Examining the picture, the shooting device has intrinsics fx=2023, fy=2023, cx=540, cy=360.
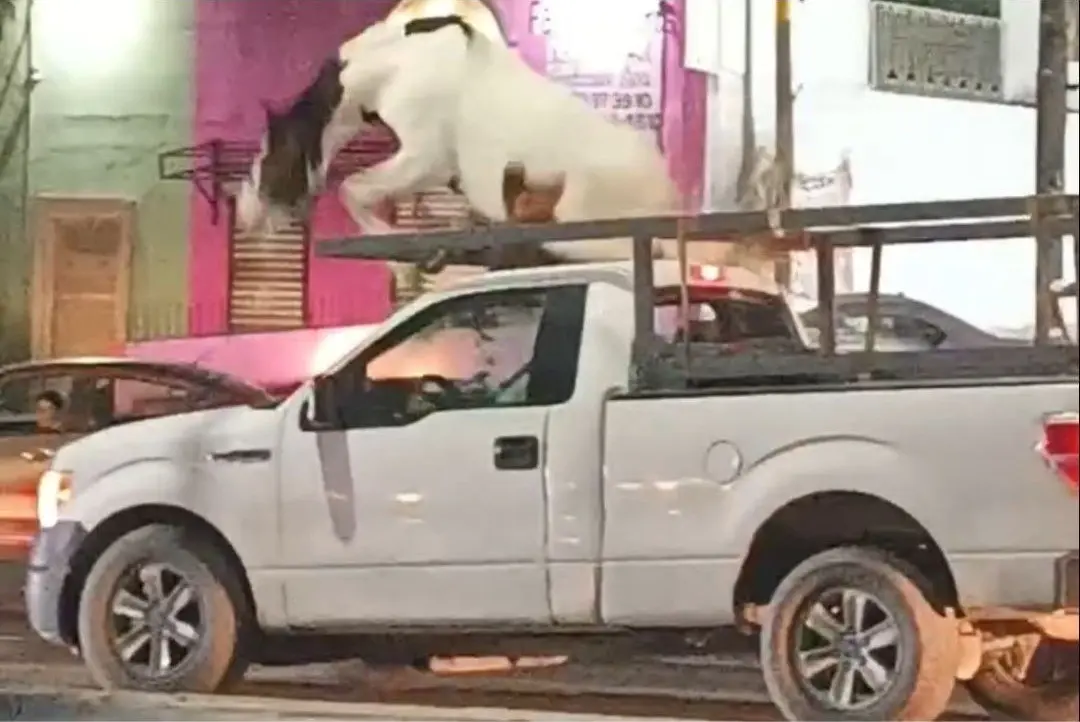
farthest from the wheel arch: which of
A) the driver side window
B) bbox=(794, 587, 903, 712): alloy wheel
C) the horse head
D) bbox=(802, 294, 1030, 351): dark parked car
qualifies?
the horse head

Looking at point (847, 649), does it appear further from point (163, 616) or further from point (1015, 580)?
point (163, 616)

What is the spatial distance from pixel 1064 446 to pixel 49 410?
9.11 ft

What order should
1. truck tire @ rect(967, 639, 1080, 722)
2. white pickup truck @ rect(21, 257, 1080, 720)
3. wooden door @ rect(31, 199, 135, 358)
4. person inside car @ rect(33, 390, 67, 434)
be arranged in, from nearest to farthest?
white pickup truck @ rect(21, 257, 1080, 720)
truck tire @ rect(967, 639, 1080, 722)
wooden door @ rect(31, 199, 135, 358)
person inside car @ rect(33, 390, 67, 434)

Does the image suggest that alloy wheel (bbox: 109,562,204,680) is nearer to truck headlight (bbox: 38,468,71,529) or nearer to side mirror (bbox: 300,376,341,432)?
truck headlight (bbox: 38,468,71,529)

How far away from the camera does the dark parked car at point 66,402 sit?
543 centimetres

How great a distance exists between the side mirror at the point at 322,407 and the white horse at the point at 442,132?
426 millimetres

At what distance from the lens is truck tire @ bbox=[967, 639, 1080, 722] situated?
4.56m

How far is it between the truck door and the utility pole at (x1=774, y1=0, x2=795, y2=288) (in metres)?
0.58

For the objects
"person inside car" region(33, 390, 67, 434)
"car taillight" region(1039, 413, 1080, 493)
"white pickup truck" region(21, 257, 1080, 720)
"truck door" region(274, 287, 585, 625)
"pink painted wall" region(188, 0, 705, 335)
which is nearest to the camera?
"car taillight" region(1039, 413, 1080, 493)

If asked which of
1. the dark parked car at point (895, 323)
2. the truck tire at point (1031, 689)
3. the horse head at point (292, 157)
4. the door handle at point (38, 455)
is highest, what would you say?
the horse head at point (292, 157)

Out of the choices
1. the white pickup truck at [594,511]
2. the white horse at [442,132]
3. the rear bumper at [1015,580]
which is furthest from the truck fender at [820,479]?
the white horse at [442,132]

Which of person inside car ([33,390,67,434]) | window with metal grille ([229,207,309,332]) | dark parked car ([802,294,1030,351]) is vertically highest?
window with metal grille ([229,207,309,332])

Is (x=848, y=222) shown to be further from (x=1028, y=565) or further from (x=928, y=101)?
(x=1028, y=565)

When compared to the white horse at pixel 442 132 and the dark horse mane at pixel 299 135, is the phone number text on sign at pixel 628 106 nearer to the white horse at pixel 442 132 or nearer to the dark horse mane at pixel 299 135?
the white horse at pixel 442 132
